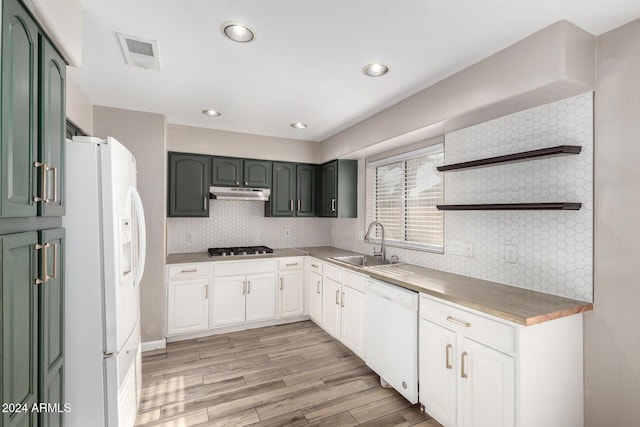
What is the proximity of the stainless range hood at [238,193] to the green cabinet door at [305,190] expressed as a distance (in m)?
0.53

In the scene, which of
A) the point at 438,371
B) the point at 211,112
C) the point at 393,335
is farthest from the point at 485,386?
the point at 211,112

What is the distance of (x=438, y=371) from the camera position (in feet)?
6.59

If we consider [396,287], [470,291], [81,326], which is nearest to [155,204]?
[81,326]

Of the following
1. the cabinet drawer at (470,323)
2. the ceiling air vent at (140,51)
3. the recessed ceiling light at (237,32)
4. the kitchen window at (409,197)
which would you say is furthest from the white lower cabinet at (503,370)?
the ceiling air vent at (140,51)

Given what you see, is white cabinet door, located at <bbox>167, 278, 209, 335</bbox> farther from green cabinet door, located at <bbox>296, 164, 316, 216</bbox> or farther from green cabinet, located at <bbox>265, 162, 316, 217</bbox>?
green cabinet door, located at <bbox>296, 164, 316, 216</bbox>

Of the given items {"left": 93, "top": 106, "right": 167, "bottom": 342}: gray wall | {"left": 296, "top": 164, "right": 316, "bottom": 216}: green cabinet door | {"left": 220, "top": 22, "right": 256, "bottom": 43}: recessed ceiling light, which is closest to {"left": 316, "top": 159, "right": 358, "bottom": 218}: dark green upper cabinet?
{"left": 296, "top": 164, "right": 316, "bottom": 216}: green cabinet door

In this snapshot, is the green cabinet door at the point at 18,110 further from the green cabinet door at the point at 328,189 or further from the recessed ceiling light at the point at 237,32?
the green cabinet door at the point at 328,189

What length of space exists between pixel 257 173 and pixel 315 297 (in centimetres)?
182

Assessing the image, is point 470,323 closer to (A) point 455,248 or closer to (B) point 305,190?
(A) point 455,248

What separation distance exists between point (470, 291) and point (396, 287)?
0.55 metres

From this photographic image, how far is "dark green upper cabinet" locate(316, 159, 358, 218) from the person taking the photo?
158 inches

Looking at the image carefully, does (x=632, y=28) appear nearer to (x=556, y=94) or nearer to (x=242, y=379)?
(x=556, y=94)

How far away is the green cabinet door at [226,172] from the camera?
381cm

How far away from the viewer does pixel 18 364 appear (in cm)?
106
